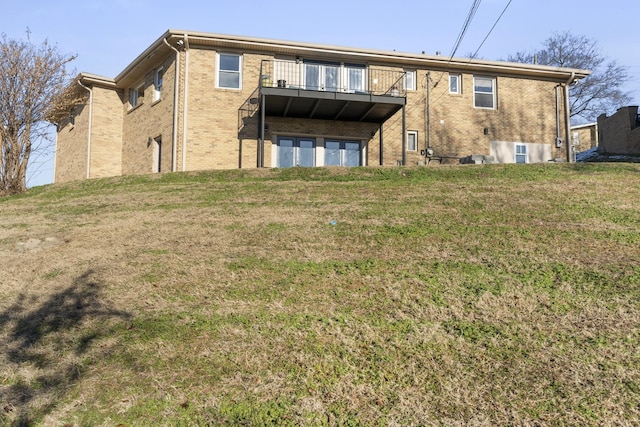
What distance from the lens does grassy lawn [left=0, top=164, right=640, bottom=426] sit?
11.4 feet

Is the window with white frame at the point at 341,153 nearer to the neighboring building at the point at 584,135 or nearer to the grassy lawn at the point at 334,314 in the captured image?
the grassy lawn at the point at 334,314

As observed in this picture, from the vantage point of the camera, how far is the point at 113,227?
27.1ft

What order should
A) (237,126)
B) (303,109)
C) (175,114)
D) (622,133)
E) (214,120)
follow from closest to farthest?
1. (175,114)
2. (214,120)
3. (237,126)
4. (303,109)
5. (622,133)

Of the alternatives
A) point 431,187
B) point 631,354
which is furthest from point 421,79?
point 631,354

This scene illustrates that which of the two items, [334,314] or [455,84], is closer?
[334,314]

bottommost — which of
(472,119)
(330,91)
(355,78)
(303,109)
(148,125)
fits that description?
(148,125)

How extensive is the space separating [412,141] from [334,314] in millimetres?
13320

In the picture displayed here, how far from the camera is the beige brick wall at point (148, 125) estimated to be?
15570 millimetres

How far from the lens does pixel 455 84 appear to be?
17.6 meters

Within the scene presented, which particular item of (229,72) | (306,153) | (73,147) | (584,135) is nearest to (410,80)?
(306,153)

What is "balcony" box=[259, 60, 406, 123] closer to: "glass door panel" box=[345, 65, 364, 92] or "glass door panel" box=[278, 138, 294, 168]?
"glass door panel" box=[345, 65, 364, 92]

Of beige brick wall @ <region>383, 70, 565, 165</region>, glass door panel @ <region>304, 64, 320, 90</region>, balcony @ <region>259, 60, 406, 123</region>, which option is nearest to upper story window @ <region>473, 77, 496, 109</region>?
beige brick wall @ <region>383, 70, 565, 165</region>

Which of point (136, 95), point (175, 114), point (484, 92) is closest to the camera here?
point (175, 114)

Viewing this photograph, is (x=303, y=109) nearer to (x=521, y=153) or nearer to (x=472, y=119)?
(x=472, y=119)
